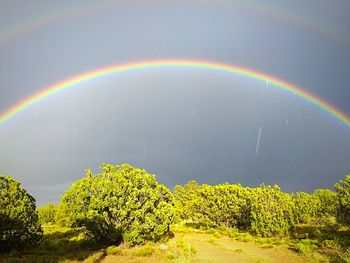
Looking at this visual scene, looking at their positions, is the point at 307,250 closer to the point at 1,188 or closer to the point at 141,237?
the point at 141,237

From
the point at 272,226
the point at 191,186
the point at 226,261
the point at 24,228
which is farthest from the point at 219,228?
the point at 191,186

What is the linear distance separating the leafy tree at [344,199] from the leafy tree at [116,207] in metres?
15.5

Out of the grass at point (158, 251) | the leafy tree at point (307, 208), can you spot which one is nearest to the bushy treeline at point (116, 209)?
the grass at point (158, 251)

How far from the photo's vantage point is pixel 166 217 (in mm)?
26344

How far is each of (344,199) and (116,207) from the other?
2002 cm

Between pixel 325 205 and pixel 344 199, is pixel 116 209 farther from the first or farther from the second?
pixel 325 205

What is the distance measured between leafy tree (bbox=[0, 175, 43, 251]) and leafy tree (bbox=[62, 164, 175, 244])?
2.89 metres

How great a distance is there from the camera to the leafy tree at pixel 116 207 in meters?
23.9

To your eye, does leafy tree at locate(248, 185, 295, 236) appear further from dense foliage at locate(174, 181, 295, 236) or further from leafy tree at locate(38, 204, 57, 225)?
leafy tree at locate(38, 204, 57, 225)

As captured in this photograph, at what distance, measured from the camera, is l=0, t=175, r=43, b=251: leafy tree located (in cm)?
2128

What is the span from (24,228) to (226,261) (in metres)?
15.1

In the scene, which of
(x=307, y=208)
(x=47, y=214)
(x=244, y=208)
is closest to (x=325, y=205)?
(x=307, y=208)

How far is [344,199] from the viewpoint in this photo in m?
26.3

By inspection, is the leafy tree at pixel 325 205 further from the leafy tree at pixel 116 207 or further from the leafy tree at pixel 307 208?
the leafy tree at pixel 116 207
